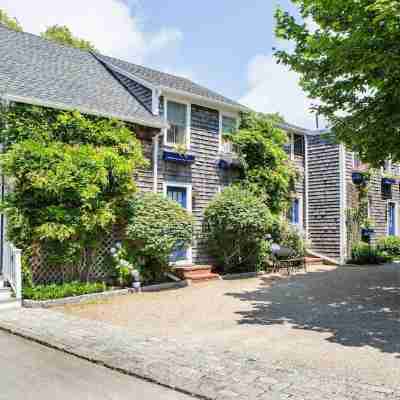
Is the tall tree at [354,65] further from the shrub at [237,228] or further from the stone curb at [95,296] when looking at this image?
the stone curb at [95,296]

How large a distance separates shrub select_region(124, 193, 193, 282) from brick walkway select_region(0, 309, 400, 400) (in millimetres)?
3640

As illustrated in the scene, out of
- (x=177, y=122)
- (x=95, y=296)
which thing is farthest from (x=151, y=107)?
(x=95, y=296)

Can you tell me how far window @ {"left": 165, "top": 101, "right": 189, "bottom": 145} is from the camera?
1288 cm

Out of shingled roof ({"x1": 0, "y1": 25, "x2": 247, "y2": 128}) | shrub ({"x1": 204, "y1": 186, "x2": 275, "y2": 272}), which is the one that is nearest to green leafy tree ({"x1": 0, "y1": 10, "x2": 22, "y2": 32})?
shingled roof ({"x1": 0, "y1": 25, "x2": 247, "y2": 128})

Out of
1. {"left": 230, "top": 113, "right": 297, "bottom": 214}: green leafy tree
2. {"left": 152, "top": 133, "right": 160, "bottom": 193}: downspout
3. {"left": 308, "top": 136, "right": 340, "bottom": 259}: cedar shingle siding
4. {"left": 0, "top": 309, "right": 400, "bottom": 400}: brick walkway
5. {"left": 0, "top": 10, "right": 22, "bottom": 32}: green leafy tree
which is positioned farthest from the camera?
{"left": 0, "top": 10, "right": 22, "bottom": 32}: green leafy tree

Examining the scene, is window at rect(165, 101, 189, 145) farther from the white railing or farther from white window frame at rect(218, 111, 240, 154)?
the white railing

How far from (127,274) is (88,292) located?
1.18 meters

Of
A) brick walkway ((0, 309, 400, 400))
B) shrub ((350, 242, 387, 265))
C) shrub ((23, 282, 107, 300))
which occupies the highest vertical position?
shrub ((350, 242, 387, 265))

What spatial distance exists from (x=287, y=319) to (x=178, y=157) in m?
6.50

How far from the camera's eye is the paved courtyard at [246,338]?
420 cm

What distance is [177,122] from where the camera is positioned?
13.0 m

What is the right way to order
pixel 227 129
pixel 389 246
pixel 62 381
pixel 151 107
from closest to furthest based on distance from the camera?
1. pixel 62 381
2. pixel 151 107
3. pixel 227 129
4. pixel 389 246

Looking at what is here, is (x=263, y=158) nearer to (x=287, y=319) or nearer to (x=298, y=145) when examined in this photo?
(x=298, y=145)

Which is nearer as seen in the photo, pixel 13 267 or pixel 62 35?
pixel 13 267
